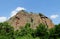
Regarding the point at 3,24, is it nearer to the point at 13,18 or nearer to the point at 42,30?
the point at 42,30

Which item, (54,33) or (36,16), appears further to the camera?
(36,16)

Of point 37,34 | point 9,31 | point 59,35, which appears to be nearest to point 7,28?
point 9,31

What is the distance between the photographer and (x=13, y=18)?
337 ft

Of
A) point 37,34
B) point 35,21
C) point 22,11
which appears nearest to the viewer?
point 37,34

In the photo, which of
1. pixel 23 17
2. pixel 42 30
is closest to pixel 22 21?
pixel 23 17

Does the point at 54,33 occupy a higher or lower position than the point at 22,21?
lower

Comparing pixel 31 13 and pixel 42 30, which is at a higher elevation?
pixel 31 13

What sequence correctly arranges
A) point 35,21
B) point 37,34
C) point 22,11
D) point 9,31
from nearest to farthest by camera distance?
point 9,31 → point 37,34 → point 35,21 → point 22,11

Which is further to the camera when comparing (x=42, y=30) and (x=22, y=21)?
(x=22, y=21)

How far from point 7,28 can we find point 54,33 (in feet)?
43.2

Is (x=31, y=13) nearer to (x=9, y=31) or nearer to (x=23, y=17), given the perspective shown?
(x=23, y=17)

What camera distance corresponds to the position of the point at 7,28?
6588 centimetres

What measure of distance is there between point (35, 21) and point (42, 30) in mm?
28882

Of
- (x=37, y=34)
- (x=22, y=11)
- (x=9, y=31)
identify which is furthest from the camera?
(x=22, y=11)
